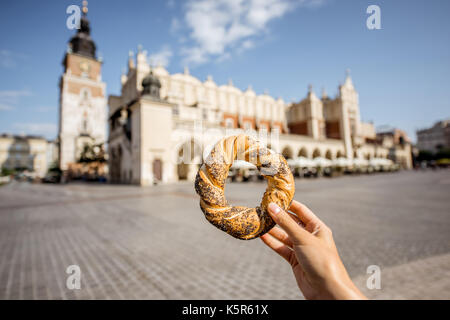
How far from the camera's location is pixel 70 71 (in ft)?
163

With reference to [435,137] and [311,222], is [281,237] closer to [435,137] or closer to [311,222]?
[311,222]

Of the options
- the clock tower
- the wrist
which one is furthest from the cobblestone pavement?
the clock tower

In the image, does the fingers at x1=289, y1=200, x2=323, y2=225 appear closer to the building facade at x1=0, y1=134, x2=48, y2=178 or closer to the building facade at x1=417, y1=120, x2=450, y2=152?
the building facade at x1=0, y1=134, x2=48, y2=178

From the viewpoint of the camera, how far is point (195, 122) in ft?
91.1

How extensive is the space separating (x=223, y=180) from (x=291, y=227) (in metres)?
0.40

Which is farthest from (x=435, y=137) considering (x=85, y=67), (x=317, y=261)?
(x=85, y=67)

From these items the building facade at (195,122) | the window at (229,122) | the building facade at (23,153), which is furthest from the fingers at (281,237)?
the building facade at (23,153)

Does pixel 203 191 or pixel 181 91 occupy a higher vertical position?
pixel 181 91

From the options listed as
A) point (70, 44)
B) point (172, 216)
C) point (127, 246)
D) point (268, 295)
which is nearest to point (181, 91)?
point (172, 216)

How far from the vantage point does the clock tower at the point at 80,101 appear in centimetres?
4622

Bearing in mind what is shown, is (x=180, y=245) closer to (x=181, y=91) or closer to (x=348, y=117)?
(x=181, y=91)

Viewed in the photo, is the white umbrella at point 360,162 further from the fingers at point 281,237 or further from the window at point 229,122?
the fingers at point 281,237

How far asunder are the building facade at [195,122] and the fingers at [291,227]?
5667 millimetres
